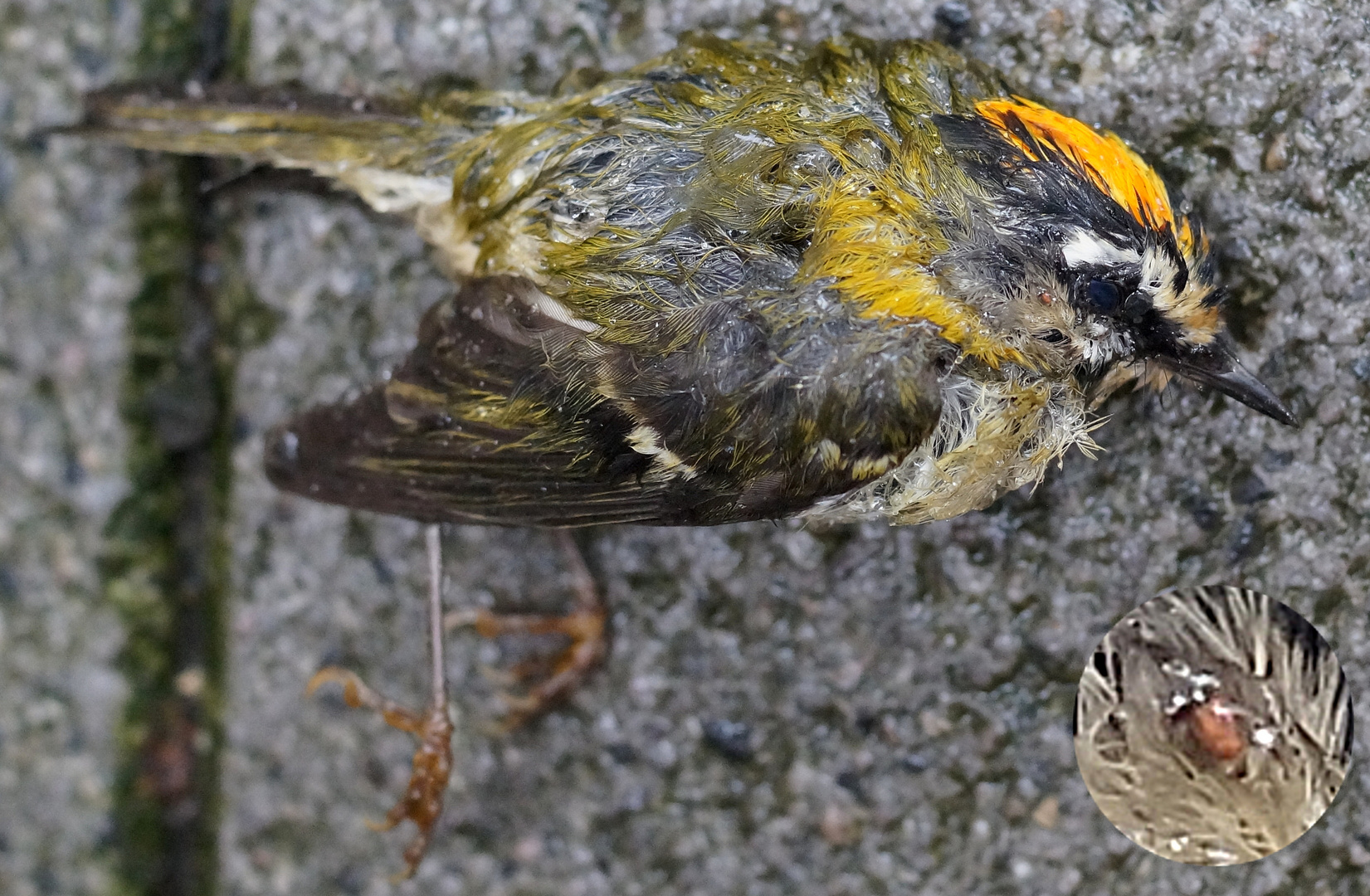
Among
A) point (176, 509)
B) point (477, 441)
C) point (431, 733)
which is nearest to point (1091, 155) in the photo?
point (477, 441)

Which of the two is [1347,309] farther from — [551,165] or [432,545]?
[432,545]

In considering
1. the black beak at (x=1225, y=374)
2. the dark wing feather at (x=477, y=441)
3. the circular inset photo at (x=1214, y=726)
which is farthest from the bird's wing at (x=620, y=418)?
the circular inset photo at (x=1214, y=726)

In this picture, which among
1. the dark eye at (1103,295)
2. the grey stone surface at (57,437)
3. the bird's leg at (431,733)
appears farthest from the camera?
the grey stone surface at (57,437)

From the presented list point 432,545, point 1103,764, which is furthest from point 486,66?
point 1103,764

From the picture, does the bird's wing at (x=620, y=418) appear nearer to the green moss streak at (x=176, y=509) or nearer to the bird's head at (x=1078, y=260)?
the bird's head at (x=1078, y=260)

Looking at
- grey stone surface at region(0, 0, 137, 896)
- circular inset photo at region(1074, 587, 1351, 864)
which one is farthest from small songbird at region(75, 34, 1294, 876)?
grey stone surface at region(0, 0, 137, 896)

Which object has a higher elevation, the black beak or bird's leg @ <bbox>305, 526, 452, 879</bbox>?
the black beak

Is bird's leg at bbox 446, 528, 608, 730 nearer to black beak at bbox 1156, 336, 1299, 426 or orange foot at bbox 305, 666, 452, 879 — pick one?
orange foot at bbox 305, 666, 452, 879

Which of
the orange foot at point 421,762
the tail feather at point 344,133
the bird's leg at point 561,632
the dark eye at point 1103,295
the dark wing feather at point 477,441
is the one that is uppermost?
the tail feather at point 344,133

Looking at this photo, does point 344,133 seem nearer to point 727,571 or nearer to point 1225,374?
point 727,571
